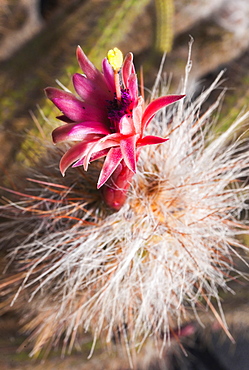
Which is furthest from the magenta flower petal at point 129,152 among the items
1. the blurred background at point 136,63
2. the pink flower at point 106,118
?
the blurred background at point 136,63

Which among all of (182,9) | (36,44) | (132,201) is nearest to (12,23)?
(36,44)

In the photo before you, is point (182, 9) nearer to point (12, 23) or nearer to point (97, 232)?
point (12, 23)

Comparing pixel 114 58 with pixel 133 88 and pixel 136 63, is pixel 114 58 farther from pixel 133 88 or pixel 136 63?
pixel 136 63

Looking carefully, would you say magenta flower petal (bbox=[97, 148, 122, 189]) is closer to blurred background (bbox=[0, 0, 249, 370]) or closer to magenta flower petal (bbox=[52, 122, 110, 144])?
magenta flower petal (bbox=[52, 122, 110, 144])

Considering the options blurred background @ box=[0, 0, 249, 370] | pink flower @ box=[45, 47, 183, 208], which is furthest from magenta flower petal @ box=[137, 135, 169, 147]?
blurred background @ box=[0, 0, 249, 370]

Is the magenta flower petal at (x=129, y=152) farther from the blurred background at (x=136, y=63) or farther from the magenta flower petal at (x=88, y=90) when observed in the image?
the blurred background at (x=136, y=63)

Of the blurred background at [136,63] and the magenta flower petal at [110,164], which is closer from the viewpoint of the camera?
the magenta flower petal at [110,164]

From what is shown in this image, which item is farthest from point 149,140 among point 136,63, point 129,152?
point 136,63

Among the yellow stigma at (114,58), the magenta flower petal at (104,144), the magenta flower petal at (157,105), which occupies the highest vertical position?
Answer: the yellow stigma at (114,58)
